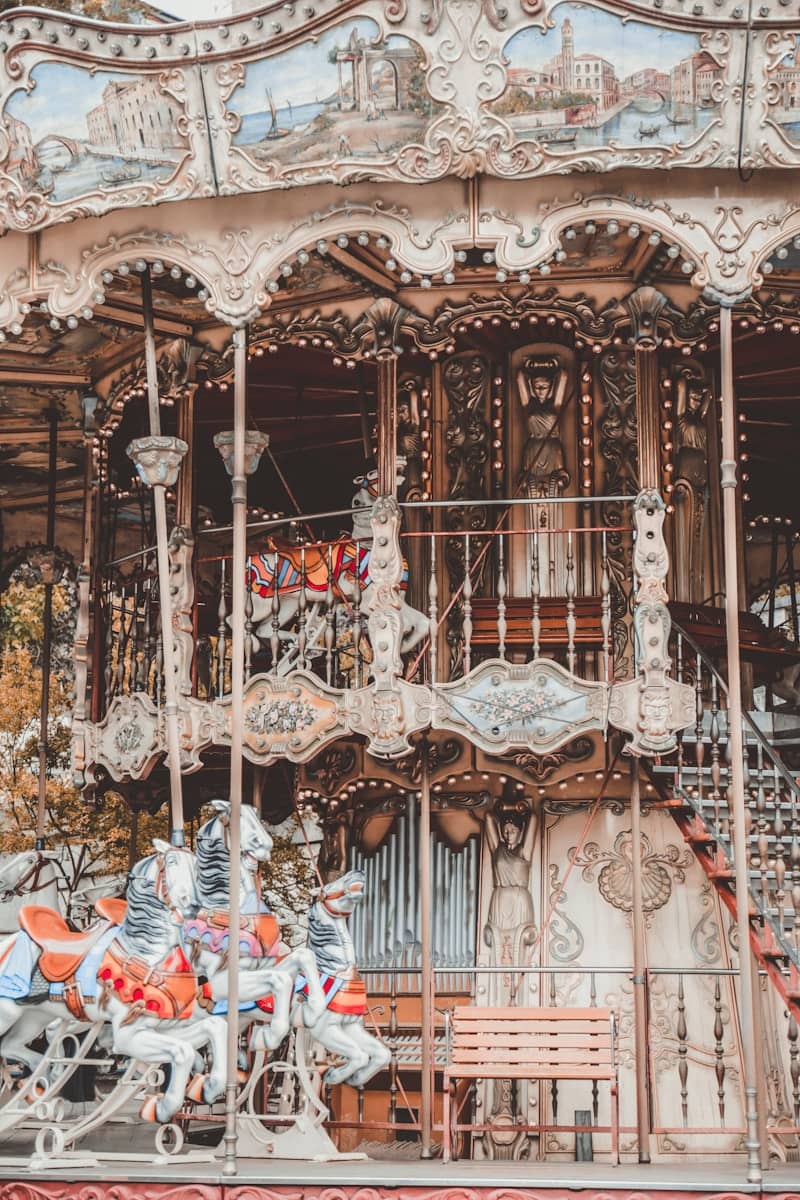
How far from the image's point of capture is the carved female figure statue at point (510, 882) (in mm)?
14258

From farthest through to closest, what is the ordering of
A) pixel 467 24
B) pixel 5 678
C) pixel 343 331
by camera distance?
pixel 5 678, pixel 343 331, pixel 467 24

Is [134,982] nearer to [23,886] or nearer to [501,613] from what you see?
[501,613]

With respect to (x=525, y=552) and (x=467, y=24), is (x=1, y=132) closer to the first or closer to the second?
(x=467, y=24)

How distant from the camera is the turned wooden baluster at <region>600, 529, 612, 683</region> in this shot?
1345 centimetres

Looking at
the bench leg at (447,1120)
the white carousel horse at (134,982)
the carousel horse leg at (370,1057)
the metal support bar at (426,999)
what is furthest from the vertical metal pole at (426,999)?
the white carousel horse at (134,982)

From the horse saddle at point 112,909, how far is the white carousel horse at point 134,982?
0.06ft

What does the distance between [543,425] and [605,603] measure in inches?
82.0

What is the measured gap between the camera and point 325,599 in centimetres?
1495

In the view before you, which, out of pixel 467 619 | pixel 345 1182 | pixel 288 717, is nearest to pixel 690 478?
pixel 467 619

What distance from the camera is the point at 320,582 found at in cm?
1520

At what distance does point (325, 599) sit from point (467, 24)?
5.12 m

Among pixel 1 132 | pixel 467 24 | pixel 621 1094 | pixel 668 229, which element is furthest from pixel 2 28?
pixel 621 1094

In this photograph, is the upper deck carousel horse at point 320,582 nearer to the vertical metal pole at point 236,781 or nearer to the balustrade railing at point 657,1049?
the vertical metal pole at point 236,781

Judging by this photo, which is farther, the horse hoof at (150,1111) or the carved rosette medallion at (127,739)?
the carved rosette medallion at (127,739)
